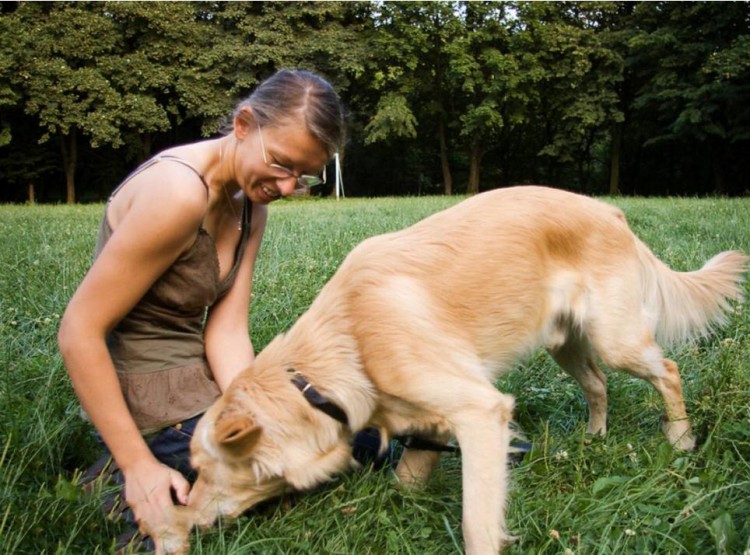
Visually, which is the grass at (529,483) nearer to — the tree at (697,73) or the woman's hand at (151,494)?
the woman's hand at (151,494)

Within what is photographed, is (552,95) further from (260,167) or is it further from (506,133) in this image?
(260,167)

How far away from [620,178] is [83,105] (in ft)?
108

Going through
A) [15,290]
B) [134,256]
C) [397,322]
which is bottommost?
[15,290]

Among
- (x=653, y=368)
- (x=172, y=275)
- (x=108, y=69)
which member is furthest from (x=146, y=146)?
(x=653, y=368)

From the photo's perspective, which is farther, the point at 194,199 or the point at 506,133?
the point at 506,133

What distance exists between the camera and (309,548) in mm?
2744

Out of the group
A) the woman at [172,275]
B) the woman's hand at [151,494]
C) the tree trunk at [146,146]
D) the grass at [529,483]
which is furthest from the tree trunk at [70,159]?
the woman's hand at [151,494]

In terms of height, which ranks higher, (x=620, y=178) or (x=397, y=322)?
(x=397, y=322)

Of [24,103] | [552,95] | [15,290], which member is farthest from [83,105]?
[15,290]

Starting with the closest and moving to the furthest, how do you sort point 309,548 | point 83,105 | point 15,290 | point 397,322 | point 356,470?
point 309,548 → point 397,322 → point 356,470 → point 15,290 → point 83,105

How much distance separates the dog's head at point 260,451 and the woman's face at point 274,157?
882mm

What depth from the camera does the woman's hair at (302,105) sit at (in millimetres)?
2982

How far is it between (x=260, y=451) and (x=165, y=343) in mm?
941

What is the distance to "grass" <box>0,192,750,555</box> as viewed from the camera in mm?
2689
